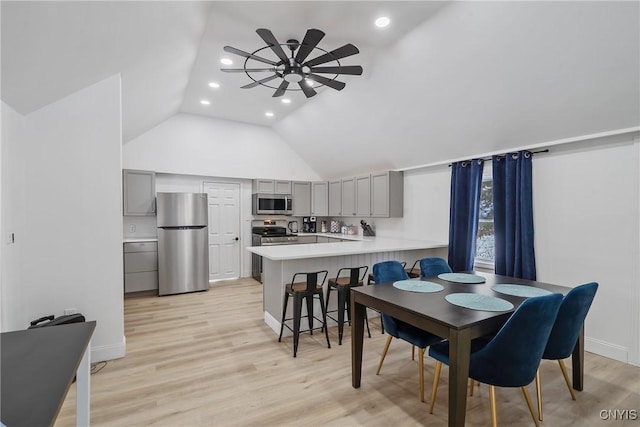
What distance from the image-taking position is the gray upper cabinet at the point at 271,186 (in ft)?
20.6

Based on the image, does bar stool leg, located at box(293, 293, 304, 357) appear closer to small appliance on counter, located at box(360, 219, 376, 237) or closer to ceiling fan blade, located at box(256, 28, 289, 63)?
ceiling fan blade, located at box(256, 28, 289, 63)

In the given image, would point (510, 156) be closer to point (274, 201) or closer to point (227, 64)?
point (227, 64)

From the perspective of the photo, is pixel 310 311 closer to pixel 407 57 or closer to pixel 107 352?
pixel 107 352

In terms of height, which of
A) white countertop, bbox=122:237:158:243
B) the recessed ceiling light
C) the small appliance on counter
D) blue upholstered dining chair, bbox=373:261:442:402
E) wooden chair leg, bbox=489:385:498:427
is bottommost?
wooden chair leg, bbox=489:385:498:427

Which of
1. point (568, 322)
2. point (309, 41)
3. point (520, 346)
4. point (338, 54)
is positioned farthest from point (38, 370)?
point (568, 322)

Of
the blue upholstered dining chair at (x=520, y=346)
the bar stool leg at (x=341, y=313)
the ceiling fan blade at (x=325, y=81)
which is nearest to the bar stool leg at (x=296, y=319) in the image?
the bar stool leg at (x=341, y=313)

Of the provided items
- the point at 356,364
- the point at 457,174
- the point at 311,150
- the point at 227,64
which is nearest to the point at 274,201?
the point at 311,150

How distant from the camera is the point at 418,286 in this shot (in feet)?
8.20

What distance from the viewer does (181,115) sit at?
18.7ft

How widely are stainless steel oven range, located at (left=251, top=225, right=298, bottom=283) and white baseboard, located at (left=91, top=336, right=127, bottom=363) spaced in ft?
10.3

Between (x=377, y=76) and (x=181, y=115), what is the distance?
395 cm

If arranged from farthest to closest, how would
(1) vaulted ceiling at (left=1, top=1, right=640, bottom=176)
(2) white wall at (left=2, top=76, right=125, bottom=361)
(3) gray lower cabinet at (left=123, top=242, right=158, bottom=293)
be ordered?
1. (3) gray lower cabinet at (left=123, top=242, right=158, bottom=293)
2. (2) white wall at (left=2, top=76, right=125, bottom=361)
3. (1) vaulted ceiling at (left=1, top=1, right=640, bottom=176)

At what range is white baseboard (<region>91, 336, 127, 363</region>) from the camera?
2.77 m

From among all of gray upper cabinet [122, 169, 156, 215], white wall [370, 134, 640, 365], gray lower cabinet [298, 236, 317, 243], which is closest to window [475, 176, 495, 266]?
white wall [370, 134, 640, 365]
